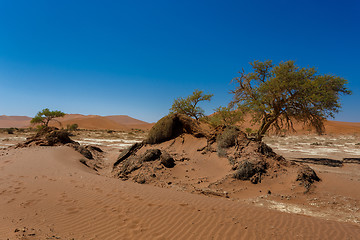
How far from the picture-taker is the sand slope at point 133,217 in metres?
3.78

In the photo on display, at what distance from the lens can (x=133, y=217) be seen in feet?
14.6

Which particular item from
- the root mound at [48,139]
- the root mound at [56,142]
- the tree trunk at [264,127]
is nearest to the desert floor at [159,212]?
the root mound at [56,142]

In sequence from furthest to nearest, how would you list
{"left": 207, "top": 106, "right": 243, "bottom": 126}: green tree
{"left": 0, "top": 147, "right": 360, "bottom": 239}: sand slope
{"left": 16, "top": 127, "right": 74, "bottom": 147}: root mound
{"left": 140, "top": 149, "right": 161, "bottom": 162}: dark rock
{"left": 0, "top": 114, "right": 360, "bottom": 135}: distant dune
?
{"left": 0, "top": 114, "right": 360, "bottom": 135}: distant dune
{"left": 207, "top": 106, "right": 243, "bottom": 126}: green tree
{"left": 16, "top": 127, "right": 74, "bottom": 147}: root mound
{"left": 140, "top": 149, "right": 161, "bottom": 162}: dark rock
{"left": 0, "top": 147, "right": 360, "bottom": 239}: sand slope

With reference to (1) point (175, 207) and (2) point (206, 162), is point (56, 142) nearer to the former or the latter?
(2) point (206, 162)

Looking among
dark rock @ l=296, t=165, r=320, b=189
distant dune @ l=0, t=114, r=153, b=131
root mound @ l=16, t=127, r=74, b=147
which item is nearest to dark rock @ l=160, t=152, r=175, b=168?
dark rock @ l=296, t=165, r=320, b=189

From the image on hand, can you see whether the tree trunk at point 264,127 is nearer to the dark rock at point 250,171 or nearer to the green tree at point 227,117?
the green tree at point 227,117

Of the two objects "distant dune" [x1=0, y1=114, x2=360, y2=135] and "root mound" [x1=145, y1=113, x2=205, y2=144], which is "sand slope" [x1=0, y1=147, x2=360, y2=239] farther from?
"distant dune" [x1=0, y1=114, x2=360, y2=135]

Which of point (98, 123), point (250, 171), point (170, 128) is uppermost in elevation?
point (98, 123)

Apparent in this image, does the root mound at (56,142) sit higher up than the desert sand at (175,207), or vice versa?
the root mound at (56,142)

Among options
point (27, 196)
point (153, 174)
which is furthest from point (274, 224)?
point (27, 196)

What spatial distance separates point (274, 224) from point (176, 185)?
441cm

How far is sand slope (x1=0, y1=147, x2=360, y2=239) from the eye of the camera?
149 inches

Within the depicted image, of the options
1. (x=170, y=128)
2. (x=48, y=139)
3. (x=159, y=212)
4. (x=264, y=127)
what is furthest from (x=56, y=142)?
(x=264, y=127)

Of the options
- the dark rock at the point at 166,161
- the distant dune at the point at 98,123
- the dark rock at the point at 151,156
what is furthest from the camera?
the distant dune at the point at 98,123
